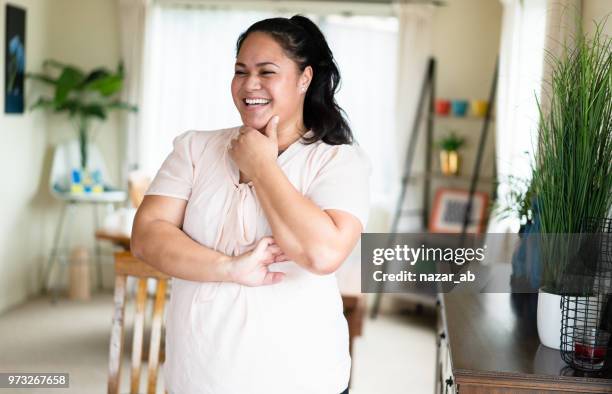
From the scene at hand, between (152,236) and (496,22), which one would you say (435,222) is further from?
(152,236)

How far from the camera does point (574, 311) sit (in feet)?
6.57

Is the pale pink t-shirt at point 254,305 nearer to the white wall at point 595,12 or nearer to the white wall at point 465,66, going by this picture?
the white wall at point 595,12

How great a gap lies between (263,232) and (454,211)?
4.40 meters

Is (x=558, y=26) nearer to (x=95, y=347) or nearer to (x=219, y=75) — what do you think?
(x=95, y=347)

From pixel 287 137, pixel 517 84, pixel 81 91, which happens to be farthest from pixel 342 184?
pixel 81 91

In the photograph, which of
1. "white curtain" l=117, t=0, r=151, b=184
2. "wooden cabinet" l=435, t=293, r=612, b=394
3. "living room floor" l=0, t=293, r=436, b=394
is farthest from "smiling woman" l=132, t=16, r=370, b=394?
"white curtain" l=117, t=0, r=151, b=184

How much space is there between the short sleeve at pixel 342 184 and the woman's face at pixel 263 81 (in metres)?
0.14

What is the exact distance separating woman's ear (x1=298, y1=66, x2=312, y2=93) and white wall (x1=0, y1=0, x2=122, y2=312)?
424 centimetres

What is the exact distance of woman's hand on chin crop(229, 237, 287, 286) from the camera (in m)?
1.53

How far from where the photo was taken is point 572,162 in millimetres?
2002

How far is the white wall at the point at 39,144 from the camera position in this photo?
5656mm

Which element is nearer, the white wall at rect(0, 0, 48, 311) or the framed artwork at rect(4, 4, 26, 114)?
the framed artwork at rect(4, 4, 26, 114)

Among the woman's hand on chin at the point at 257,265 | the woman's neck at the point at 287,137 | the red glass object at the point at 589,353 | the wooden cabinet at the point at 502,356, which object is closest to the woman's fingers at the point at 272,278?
the woman's hand on chin at the point at 257,265

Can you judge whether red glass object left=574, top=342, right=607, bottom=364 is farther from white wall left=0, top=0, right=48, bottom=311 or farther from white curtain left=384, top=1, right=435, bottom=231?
white wall left=0, top=0, right=48, bottom=311
